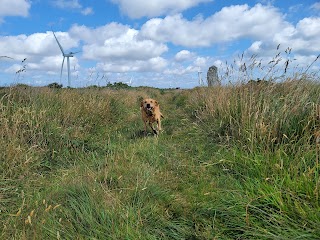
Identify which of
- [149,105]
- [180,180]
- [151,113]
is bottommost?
[180,180]

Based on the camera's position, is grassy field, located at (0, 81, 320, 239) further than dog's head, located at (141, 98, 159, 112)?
No

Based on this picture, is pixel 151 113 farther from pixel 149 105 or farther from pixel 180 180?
pixel 180 180

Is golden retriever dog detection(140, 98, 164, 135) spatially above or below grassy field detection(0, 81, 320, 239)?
above

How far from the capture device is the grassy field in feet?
7.63

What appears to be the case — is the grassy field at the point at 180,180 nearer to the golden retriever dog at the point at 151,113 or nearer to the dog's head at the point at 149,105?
the golden retriever dog at the point at 151,113

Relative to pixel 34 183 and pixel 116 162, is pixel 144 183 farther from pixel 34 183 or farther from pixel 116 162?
pixel 34 183

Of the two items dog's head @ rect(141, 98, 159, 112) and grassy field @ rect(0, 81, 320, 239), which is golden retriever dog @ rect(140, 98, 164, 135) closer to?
dog's head @ rect(141, 98, 159, 112)

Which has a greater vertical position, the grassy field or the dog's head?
the dog's head

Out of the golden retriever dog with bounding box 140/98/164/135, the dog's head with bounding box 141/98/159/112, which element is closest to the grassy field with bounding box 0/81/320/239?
the golden retriever dog with bounding box 140/98/164/135

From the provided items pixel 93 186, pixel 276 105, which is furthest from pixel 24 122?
pixel 276 105

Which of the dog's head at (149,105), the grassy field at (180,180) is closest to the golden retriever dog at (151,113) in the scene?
the dog's head at (149,105)

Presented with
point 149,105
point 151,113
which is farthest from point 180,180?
point 149,105

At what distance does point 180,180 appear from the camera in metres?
3.38

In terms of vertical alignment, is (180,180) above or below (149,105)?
below
